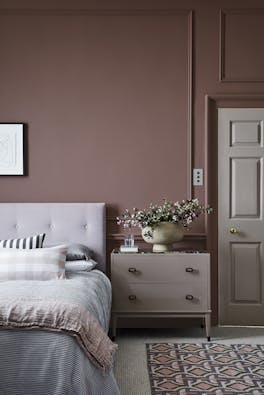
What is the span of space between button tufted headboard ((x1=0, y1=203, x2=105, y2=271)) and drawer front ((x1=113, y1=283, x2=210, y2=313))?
42 centimetres

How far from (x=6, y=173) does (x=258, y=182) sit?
2158mm

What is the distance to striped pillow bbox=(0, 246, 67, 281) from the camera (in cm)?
341

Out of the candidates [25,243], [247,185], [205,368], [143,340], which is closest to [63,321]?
[205,368]

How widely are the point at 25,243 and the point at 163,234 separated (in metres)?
1.07

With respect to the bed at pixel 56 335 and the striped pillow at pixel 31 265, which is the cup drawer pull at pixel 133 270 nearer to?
the bed at pixel 56 335

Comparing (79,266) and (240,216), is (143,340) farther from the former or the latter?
(240,216)

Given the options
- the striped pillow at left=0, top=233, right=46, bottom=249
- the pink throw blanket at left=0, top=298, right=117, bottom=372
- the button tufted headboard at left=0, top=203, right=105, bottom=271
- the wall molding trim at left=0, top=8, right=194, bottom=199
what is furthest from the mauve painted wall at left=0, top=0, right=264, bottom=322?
the pink throw blanket at left=0, top=298, right=117, bottom=372

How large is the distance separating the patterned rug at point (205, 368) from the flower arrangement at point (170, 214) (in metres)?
0.95

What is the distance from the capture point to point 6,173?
4328 mm

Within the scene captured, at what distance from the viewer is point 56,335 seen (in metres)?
2.28

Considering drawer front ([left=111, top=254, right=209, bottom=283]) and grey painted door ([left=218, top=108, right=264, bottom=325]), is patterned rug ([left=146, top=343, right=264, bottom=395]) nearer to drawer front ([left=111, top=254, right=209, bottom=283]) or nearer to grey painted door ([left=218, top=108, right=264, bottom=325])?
drawer front ([left=111, top=254, right=209, bottom=283])

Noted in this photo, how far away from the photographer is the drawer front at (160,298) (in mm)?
3906

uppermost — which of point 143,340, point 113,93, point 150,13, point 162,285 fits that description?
point 150,13

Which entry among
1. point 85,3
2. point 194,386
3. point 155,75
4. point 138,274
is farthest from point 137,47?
point 194,386
